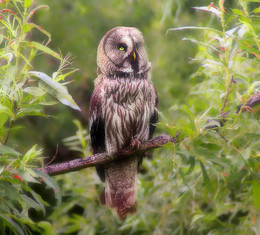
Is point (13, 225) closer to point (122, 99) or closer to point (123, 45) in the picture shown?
point (122, 99)

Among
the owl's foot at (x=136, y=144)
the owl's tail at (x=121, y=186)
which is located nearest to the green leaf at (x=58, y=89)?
the owl's foot at (x=136, y=144)

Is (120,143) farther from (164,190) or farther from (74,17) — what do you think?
(74,17)

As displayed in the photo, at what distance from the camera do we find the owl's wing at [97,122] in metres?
2.87

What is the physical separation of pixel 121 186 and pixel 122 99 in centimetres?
62

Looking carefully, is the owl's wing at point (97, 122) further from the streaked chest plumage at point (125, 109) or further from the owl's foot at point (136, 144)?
the owl's foot at point (136, 144)

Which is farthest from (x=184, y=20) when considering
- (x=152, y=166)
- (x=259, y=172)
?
(x=259, y=172)

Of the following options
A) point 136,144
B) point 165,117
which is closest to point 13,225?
point 165,117

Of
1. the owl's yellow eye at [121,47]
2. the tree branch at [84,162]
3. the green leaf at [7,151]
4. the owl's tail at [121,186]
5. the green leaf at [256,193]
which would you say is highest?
the owl's yellow eye at [121,47]

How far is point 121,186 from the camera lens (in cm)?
311

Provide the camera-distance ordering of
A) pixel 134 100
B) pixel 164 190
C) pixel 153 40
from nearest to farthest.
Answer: pixel 134 100 → pixel 164 190 → pixel 153 40

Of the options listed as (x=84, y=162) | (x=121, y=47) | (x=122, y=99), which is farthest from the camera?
(x=121, y=47)

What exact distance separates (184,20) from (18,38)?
348 centimetres

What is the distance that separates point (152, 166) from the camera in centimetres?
347

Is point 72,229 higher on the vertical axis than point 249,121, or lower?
lower
